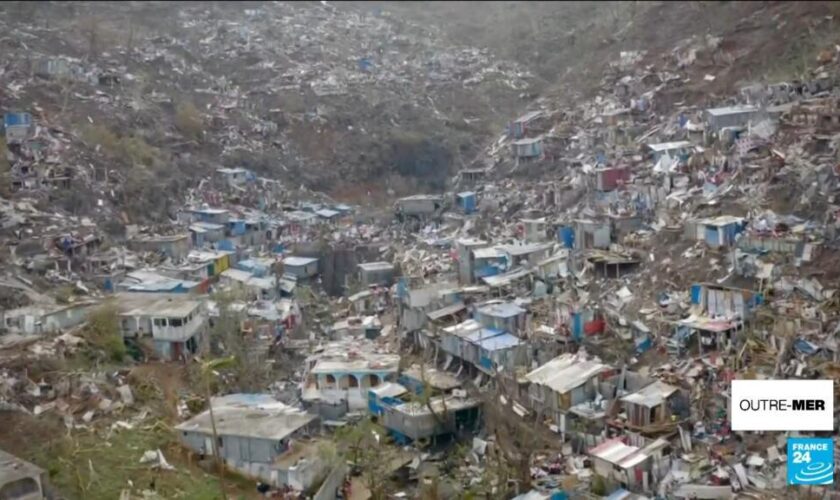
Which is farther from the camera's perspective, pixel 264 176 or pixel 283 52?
pixel 283 52

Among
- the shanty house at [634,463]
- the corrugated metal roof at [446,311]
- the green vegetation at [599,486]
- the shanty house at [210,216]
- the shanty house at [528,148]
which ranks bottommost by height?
the green vegetation at [599,486]

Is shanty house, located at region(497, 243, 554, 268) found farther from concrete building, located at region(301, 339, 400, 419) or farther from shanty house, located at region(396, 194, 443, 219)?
shanty house, located at region(396, 194, 443, 219)

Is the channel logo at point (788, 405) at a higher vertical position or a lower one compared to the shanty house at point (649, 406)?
higher

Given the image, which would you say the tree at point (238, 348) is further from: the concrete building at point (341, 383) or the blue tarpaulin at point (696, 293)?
the blue tarpaulin at point (696, 293)

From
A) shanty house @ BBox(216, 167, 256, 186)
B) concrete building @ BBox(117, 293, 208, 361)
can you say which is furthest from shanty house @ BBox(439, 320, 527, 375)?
shanty house @ BBox(216, 167, 256, 186)

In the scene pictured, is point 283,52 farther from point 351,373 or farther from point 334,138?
point 351,373

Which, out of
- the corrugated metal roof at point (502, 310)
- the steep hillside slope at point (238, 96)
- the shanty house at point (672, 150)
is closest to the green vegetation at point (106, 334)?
the corrugated metal roof at point (502, 310)

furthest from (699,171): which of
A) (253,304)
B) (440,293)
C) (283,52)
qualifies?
(283,52)
